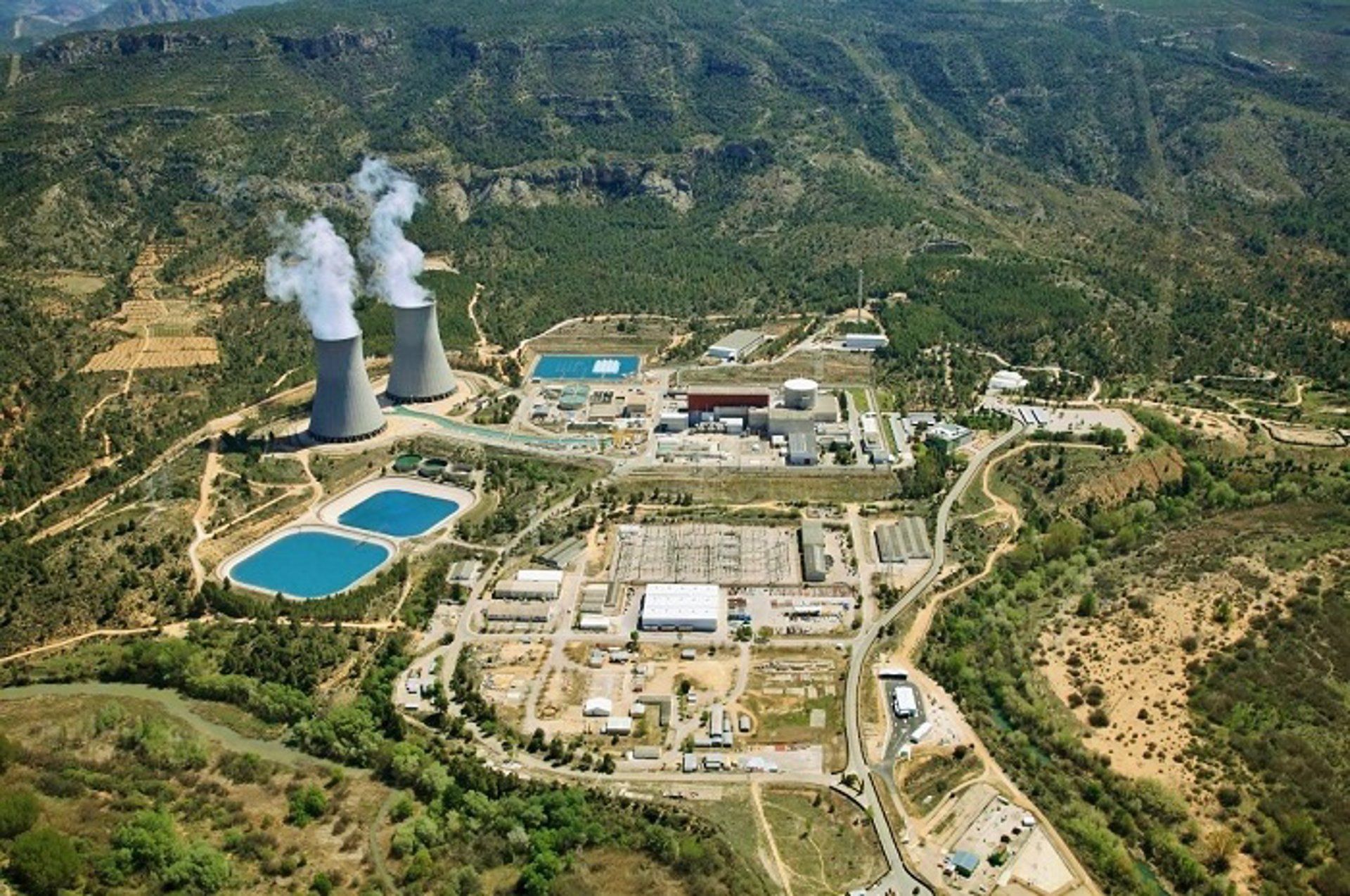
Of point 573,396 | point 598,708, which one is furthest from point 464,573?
point 573,396

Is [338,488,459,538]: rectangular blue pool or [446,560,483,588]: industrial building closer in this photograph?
[446,560,483,588]: industrial building

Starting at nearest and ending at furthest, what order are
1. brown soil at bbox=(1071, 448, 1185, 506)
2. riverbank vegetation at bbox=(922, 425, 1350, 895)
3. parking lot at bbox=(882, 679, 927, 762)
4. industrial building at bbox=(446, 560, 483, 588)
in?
1. riverbank vegetation at bbox=(922, 425, 1350, 895)
2. parking lot at bbox=(882, 679, 927, 762)
3. industrial building at bbox=(446, 560, 483, 588)
4. brown soil at bbox=(1071, 448, 1185, 506)

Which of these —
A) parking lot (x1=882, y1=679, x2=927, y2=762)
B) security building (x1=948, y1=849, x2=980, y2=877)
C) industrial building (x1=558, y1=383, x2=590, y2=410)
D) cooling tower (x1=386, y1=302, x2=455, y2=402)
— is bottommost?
security building (x1=948, y1=849, x2=980, y2=877)

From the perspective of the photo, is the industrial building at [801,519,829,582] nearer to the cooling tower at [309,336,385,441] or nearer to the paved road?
the paved road

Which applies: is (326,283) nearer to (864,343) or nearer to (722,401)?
(722,401)

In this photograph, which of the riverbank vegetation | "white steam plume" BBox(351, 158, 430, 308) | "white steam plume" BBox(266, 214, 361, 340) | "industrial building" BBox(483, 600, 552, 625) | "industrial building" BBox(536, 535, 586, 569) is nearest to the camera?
the riverbank vegetation

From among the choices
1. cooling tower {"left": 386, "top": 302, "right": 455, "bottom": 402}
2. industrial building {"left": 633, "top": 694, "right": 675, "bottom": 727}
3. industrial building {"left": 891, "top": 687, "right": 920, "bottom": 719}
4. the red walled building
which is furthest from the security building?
cooling tower {"left": 386, "top": 302, "right": 455, "bottom": 402}
